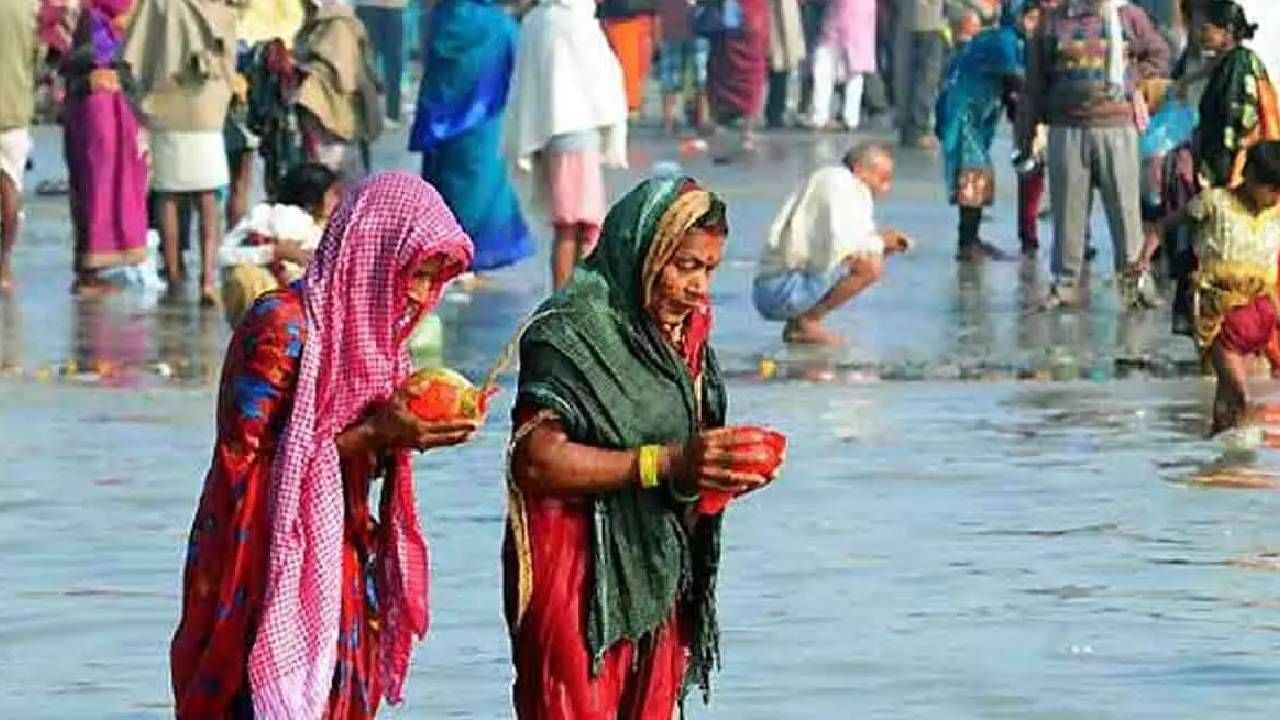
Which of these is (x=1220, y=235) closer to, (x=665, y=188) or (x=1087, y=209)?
(x=1087, y=209)

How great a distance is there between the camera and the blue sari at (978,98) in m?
22.8

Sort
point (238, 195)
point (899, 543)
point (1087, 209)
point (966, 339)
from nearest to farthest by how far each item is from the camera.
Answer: point (899, 543) < point (966, 339) < point (1087, 209) < point (238, 195)

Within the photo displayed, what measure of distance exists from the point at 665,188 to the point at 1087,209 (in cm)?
1324

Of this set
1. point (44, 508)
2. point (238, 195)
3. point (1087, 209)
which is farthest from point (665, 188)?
point (238, 195)

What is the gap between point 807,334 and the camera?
18.4 m

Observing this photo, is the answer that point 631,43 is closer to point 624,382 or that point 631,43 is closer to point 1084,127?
point 1084,127

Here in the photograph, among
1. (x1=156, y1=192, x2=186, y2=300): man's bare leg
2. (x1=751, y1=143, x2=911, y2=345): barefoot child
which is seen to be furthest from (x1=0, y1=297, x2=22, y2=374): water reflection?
(x1=751, y1=143, x2=911, y2=345): barefoot child

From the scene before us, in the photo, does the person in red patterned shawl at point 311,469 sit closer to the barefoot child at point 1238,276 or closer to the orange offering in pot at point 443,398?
the orange offering in pot at point 443,398

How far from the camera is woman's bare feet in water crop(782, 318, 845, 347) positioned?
1841 centimetres

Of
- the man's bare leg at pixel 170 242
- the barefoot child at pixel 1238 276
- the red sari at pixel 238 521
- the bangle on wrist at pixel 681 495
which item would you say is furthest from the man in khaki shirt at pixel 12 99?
the bangle on wrist at pixel 681 495

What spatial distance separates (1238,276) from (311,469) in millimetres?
8016

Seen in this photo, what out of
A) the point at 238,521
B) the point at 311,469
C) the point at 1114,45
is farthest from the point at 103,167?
the point at 311,469

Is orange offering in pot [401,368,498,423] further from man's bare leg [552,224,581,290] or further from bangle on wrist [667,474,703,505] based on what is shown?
man's bare leg [552,224,581,290]

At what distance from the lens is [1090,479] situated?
1385 centimetres
